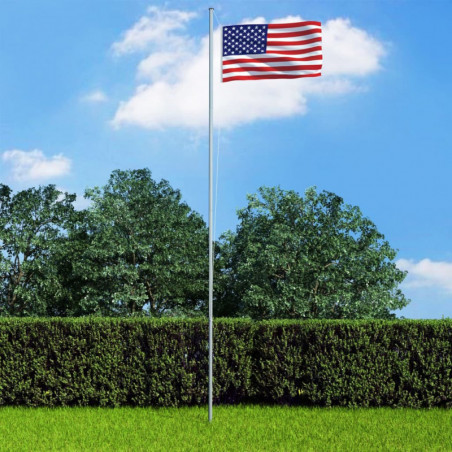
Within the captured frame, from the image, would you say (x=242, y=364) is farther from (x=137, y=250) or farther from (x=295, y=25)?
(x=137, y=250)

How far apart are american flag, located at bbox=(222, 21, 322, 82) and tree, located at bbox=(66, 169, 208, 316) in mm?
14162

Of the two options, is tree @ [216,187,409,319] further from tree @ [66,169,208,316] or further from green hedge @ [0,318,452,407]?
green hedge @ [0,318,452,407]

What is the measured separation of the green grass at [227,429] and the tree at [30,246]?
12699mm

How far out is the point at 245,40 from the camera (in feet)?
37.8

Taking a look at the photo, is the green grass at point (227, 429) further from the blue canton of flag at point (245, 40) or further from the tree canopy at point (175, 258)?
the tree canopy at point (175, 258)

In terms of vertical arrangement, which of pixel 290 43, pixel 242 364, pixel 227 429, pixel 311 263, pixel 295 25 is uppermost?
pixel 295 25

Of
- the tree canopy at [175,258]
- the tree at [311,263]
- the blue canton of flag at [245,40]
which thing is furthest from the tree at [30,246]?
the blue canton of flag at [245,40]

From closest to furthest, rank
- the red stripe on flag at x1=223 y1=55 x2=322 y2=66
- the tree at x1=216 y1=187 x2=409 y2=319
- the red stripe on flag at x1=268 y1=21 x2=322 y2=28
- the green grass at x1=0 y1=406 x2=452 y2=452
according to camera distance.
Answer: the green grass at x1=0 y1=406 x2=452 y2=452, the red stripe on flag at x1=268 y1=21 x2=322 y2=28, the red stripe on flag at x1=223 y1=55 x2=322 y2=66, the tree at x1=216 y1=187 x2=409 y2=319

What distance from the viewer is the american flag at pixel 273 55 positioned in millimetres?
11438

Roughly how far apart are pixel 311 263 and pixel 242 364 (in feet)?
35.1

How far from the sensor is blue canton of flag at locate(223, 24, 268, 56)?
37.7ft

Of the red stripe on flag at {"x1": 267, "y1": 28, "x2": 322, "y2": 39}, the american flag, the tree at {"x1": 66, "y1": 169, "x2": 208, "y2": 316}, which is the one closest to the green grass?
the american flag

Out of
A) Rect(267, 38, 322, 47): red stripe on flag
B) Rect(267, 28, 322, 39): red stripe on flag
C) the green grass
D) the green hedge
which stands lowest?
the green grass

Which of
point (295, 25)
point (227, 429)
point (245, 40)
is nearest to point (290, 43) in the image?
point (295, 25)
